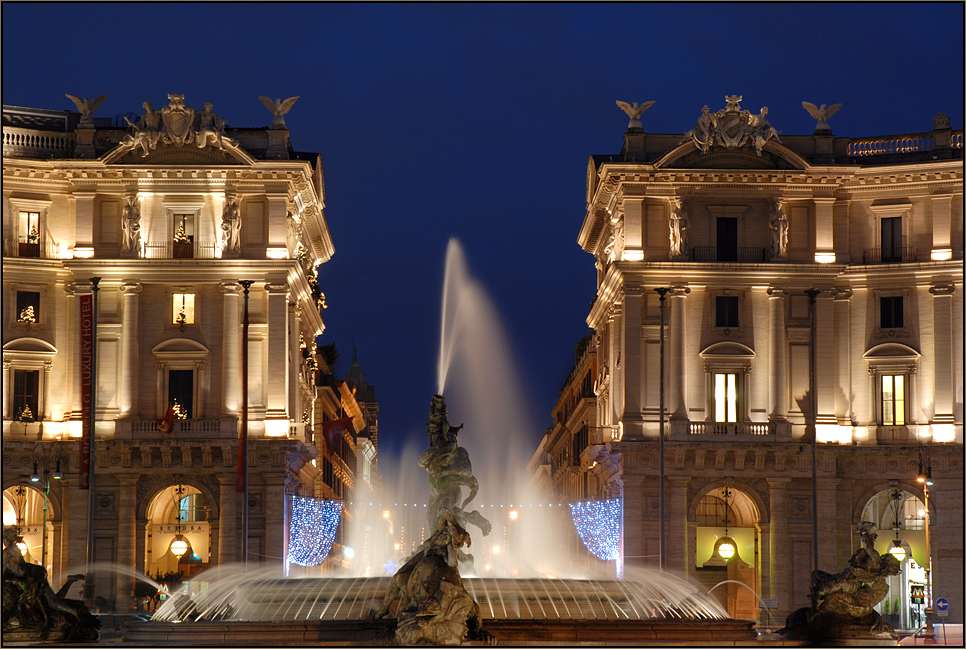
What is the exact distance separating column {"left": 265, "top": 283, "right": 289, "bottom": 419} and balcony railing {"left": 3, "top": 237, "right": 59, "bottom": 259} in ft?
33.6

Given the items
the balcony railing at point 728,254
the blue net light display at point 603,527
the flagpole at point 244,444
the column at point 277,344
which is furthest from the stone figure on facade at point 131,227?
the balcony railing at point 728,254

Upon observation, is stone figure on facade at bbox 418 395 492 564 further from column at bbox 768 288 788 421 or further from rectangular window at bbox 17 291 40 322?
rectangular window at bbox 17 291 40 322

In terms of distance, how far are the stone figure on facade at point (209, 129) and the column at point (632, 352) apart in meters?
19.7

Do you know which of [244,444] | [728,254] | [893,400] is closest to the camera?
[244,444]

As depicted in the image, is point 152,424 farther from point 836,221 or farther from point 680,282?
point 836,221

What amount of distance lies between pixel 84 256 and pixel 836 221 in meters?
35.0

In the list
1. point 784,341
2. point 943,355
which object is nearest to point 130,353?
point 784,341

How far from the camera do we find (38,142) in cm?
7000

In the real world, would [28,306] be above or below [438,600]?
above

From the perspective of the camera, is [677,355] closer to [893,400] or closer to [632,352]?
[632,352]

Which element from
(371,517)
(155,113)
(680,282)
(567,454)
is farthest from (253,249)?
(371,517)

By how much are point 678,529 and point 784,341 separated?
10.1 metres

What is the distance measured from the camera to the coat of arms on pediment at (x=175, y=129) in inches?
2672

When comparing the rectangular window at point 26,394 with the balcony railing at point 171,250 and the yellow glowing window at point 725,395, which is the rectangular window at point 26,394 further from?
the yellow glowing window at point 725,395
